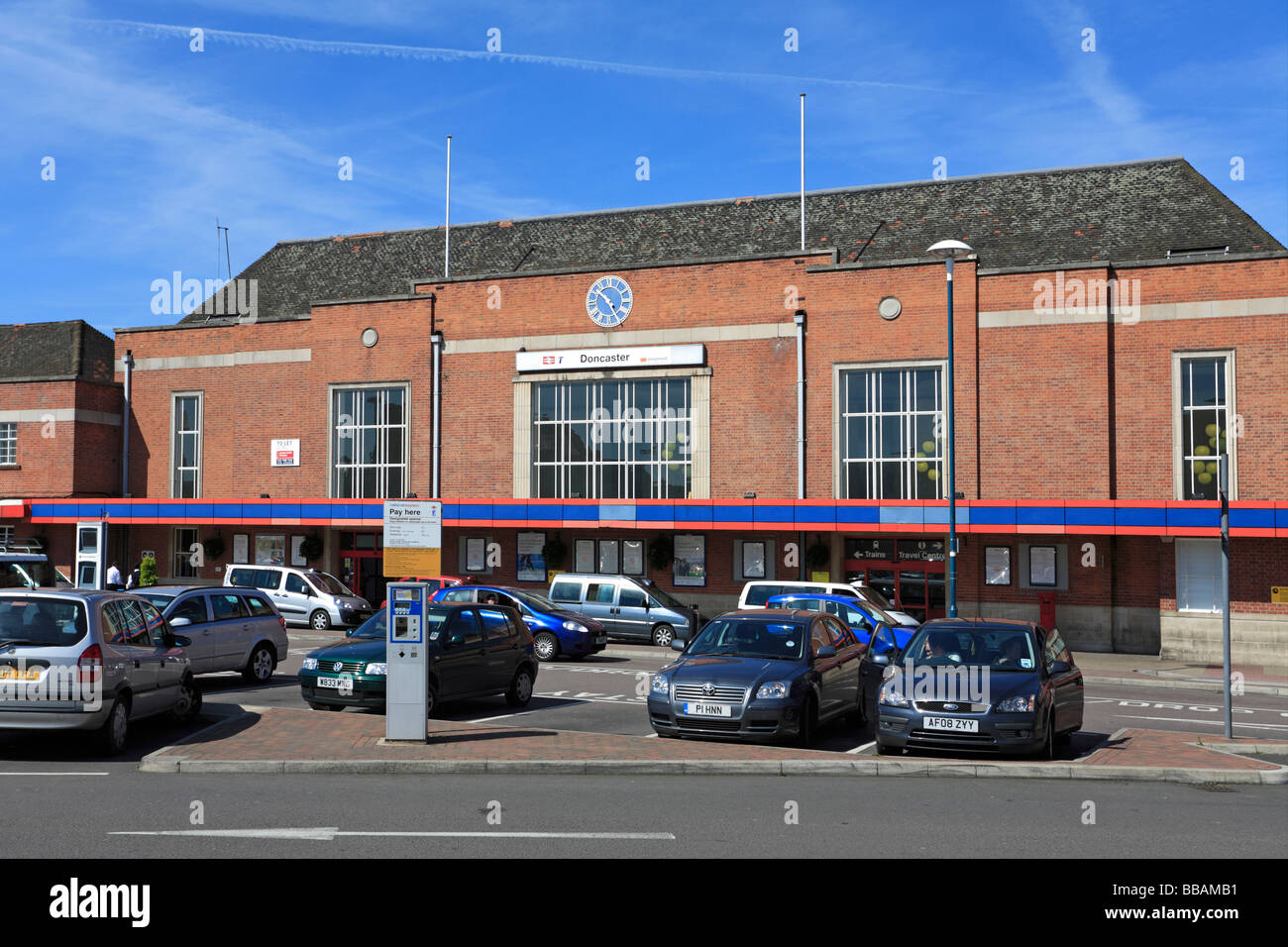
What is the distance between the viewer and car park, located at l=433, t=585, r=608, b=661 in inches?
952

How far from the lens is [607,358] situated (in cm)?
3416

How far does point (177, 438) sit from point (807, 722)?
1283 inches

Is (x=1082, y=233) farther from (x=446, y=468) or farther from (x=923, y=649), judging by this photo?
(x=923, y=649)

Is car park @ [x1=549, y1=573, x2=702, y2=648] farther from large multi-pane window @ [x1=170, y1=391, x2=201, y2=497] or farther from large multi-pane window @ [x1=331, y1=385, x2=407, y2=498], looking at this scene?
large multi-pane window @ [x1=170, y1=391, x2=201, y2=497]

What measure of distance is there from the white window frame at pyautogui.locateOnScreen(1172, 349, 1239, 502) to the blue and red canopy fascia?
74.3 inches

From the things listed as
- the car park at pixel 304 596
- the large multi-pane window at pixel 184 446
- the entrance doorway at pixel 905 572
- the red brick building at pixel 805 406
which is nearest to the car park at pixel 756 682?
the red brick building at pixel 805 406

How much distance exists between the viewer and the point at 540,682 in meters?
20.1

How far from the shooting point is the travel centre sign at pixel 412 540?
40.9 feet

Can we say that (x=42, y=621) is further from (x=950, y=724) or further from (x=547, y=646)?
(x=547, y=646)

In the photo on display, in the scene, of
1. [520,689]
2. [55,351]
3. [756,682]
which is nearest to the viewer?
[756,682]

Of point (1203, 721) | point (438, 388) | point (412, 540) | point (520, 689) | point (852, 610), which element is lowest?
point (1203, 721)

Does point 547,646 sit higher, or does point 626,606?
point 626,606

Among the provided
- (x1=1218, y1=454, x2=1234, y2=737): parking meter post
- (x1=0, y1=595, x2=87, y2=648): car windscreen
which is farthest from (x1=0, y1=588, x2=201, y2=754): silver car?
(x1=1218, y1=454, x2=1234, y2=737): parking meter post

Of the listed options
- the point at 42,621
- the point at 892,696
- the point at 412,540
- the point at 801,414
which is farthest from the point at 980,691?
the point at 801,414
